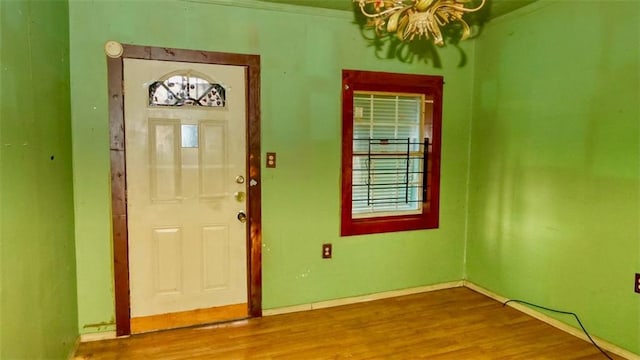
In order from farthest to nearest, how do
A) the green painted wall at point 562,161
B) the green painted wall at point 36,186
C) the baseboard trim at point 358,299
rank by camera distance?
the baseboard trim at point 358,299 < the green painted wall at point 562,161 < the green painted wall at point 36,186

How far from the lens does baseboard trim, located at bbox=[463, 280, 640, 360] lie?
8.36 feet

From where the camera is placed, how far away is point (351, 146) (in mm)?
3275

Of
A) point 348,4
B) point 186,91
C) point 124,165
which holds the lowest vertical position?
point 124,165

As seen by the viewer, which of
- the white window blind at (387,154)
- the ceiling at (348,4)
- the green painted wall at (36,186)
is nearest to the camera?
the green painted wall at (36,186)

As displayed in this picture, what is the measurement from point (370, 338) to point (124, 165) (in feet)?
6.74

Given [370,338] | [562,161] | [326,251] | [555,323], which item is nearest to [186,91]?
[326,251]

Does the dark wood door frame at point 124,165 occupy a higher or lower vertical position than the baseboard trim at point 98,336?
higher

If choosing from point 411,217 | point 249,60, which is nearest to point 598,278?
point 411,217

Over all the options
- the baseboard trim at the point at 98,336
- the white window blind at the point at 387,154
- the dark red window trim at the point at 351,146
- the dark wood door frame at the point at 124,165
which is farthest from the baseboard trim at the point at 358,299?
the baseboard trim at the point at 98,336

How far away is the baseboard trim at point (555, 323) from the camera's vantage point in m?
2.55

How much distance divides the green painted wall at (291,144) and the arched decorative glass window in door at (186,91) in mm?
222

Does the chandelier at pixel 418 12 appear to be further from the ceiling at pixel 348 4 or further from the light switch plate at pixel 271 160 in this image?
the light switch plate at pixel 271 160

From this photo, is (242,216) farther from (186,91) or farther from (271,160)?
(186,91)

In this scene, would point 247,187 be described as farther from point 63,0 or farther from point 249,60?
point 63,0
